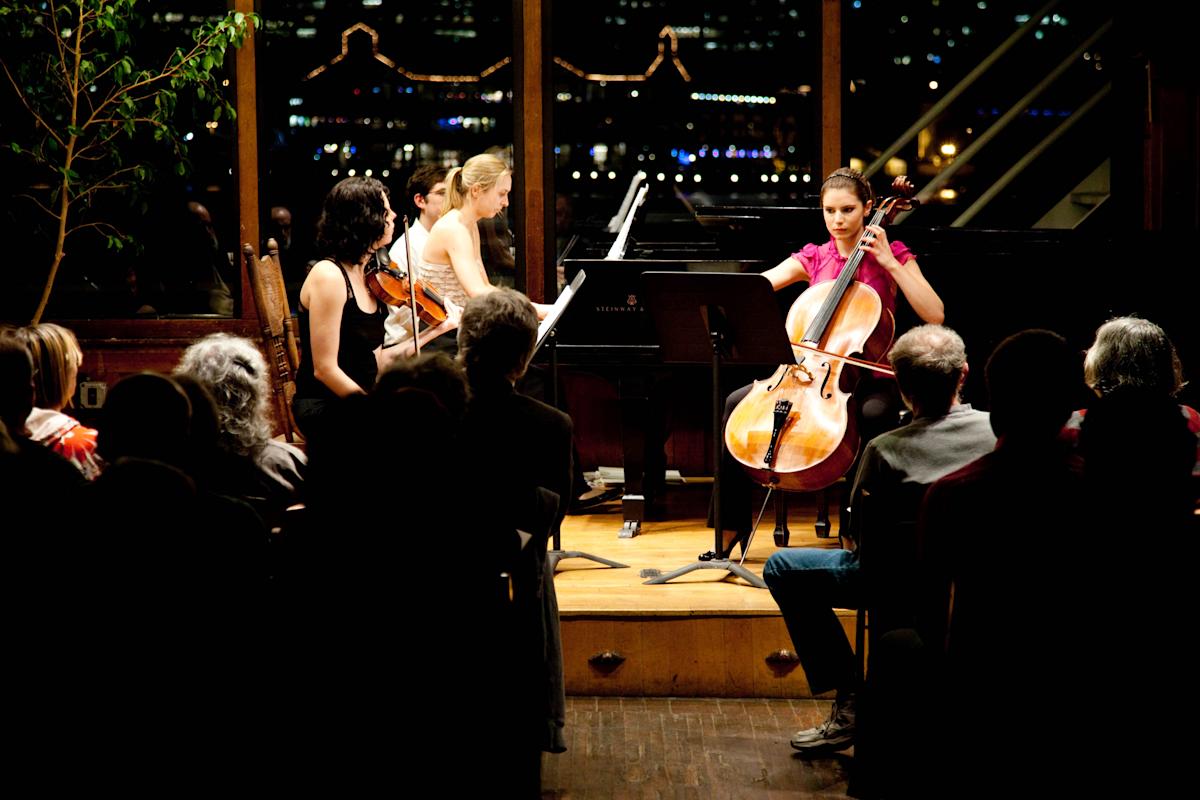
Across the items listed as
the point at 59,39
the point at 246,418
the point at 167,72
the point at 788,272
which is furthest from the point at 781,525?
the point at 59,39

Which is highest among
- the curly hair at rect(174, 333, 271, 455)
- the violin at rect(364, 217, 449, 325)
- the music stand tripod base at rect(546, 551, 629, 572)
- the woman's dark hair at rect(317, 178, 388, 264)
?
the woman's dark hair at rect(317, 178, 388, 264)

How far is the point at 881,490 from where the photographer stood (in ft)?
9.68

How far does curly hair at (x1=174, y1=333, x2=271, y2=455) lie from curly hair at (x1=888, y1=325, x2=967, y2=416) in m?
1.59

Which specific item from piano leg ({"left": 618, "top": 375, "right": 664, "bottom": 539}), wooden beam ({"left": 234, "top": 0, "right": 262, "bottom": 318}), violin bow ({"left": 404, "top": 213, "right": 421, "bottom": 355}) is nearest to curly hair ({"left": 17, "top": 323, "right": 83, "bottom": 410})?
violin bow ({"left": 404, "top": 213, "right": 421, "bottom": 355})

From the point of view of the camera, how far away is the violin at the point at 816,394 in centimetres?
408

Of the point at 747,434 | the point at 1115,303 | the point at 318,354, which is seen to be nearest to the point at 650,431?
the point at 747,434

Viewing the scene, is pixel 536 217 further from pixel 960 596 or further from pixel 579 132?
pixel 960 596

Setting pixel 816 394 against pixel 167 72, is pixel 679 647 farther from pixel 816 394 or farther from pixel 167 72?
pixel 167 72

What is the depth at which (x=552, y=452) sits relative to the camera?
2.95 meters

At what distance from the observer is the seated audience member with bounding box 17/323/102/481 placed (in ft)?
10.3

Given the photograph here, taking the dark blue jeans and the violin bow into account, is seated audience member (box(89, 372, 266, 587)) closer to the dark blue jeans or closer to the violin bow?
the dark blue jeans

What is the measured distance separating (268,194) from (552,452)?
4080mm

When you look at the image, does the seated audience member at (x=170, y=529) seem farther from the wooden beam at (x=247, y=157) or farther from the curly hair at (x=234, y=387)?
the wooden beam at (x=247, y=157)

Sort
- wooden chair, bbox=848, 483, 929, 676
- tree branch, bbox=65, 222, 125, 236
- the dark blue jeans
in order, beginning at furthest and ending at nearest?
tree branch, bbox=65, 222, 125, 236 < the dark blue jeans < wooden chair, bbox=848, 483, 929, 676
